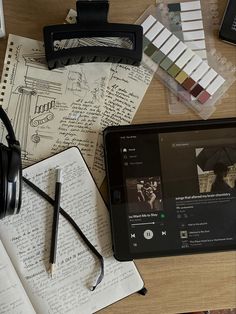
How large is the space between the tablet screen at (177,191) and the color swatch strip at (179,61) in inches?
2.9

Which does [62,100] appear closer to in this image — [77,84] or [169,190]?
[77,84]

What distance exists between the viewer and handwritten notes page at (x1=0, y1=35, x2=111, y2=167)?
816 millimetres

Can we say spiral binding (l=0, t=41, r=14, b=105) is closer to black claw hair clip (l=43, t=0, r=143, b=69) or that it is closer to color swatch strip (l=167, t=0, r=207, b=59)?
black claw hair clip (l=43, t=0, r=143, b=69)

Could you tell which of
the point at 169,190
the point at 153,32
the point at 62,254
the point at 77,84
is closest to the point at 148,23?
the point at 153,32

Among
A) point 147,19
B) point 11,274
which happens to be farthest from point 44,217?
point 147,19

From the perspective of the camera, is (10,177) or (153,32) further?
(153,32)

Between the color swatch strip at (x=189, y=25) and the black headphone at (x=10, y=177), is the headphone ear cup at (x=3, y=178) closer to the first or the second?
the black headphone at (x=10, y=177)

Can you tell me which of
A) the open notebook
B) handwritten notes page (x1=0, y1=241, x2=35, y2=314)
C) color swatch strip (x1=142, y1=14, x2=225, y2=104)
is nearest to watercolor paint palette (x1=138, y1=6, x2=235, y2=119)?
color swatch strip (x1=142, y1=14, x2=225, y2=104)

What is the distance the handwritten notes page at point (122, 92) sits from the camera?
2.74ft

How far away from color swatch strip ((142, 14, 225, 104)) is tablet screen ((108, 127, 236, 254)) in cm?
7

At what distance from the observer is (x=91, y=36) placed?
0.80m

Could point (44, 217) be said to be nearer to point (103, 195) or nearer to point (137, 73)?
point (103, 195)

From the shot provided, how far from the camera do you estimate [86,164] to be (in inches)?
32.4

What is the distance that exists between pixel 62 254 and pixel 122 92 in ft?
0.85
